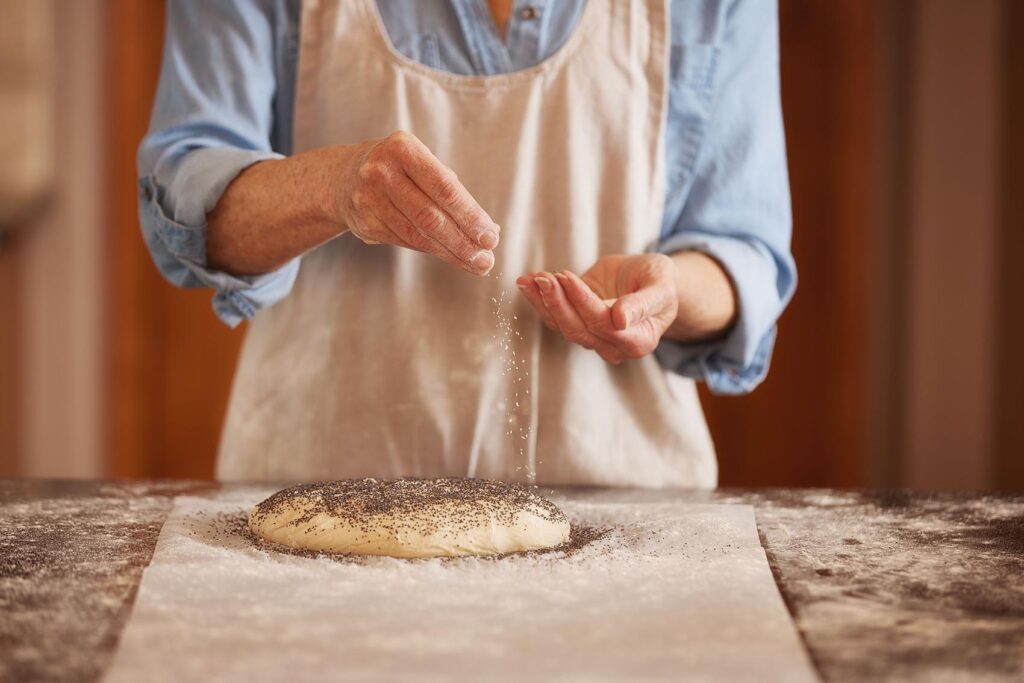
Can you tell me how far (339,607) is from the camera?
75cm

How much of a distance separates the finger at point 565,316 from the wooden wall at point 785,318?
1.61 m

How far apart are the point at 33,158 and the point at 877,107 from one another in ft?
6.37

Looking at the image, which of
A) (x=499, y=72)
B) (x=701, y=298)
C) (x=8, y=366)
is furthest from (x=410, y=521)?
(x=8, y=366)

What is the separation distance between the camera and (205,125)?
1.25 metres

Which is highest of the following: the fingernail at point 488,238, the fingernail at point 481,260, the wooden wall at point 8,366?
the fingernail at point 488,238

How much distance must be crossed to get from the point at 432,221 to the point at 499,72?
0.36 metres

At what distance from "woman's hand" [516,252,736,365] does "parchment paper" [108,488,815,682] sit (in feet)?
0.74

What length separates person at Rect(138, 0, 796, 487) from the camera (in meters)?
1.26

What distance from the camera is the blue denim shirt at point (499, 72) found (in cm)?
124

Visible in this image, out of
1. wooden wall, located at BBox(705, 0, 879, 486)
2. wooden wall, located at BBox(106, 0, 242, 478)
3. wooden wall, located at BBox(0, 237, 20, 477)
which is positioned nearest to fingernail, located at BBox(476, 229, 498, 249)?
wooden wall, located at BBox(705, 0, 879, 486)

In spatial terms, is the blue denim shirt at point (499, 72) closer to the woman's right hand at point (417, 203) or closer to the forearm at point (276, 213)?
the forearm at point (276, 213)

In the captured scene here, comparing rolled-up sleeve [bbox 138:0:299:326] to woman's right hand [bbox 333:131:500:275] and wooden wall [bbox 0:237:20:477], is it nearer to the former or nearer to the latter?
woman's right hand [bbox 333:131:500:275]

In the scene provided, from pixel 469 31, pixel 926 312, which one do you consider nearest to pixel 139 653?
pixel 469 31

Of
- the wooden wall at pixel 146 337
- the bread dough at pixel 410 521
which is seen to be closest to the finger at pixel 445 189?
the bread dough at pixel 410 521
